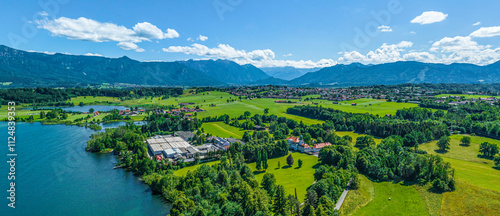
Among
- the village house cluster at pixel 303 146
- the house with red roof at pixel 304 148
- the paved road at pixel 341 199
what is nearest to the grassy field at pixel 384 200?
the paved road at pixel 341 199

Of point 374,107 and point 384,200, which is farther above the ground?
point 374,107

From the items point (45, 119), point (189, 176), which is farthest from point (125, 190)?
point (45, 119)

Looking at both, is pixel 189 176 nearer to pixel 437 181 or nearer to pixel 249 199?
pixel 249 199

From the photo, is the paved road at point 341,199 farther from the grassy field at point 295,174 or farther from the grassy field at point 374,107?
the grassy field at point 374,107

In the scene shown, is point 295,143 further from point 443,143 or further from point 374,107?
point 374,107

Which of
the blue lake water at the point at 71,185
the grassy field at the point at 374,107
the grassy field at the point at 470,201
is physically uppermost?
the grassy field at the point at 374,107

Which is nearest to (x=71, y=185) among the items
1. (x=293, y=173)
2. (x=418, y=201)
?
(x=293, y=173)

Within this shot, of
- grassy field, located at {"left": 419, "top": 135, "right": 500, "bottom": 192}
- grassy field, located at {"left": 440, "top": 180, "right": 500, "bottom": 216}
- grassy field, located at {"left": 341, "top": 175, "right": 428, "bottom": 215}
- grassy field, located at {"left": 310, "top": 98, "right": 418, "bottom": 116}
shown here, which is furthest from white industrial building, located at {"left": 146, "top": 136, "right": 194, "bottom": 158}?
grassy field, located at {"left": 310, "top": 98, "right": 418, "bottom": 116}
